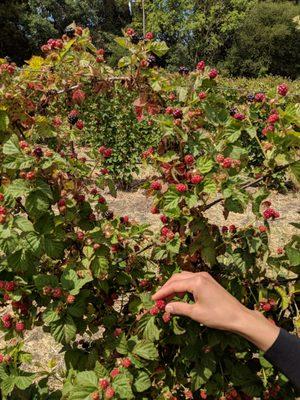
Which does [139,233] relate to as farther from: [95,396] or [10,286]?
[95,396]

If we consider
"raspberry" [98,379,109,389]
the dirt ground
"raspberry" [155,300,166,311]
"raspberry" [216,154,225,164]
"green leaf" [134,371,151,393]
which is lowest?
the dirt ground

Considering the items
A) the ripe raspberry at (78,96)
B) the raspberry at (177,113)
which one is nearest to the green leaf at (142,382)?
the raspberry at (177,113)

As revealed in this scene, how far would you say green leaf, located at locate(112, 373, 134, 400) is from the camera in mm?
1322

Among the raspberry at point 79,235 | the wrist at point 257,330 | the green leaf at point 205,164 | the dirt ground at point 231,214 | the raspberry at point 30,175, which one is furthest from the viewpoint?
the dirt ground at point 231,214

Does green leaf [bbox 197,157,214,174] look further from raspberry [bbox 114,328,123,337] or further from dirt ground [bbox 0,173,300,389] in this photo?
dirt ground [bbox 0,173,300,389]

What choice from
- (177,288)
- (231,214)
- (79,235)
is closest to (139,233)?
(79,235)

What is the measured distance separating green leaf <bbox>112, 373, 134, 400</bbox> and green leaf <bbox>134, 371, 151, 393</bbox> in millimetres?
121

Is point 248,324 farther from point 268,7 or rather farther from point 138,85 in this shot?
point 268,7

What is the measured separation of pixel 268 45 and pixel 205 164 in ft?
112

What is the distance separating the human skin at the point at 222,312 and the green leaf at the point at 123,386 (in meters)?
0.32

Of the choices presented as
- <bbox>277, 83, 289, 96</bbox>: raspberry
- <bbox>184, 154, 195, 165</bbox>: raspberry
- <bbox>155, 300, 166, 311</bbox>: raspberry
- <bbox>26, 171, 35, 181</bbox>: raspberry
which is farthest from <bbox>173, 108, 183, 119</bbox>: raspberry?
<bbox>155, 300, 166, 311</bbox>: raspberry

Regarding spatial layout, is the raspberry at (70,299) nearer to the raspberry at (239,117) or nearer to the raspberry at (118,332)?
the raspberry at (118,332)

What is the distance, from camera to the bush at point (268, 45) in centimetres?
3164

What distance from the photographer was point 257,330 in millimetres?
1071
